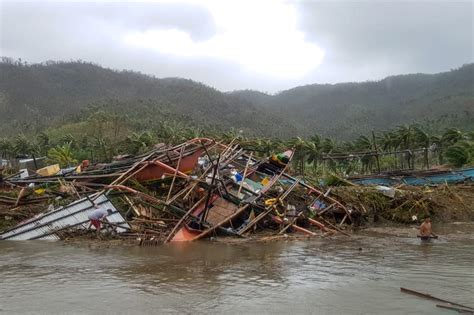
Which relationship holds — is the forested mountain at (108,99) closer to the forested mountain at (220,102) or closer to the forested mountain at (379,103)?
the forested mountain at (220,102)

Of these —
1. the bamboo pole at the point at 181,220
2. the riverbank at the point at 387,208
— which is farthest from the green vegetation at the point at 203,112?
the bamboo pole at the point at 181,220

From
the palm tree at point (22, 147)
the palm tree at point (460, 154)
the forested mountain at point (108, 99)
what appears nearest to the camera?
the palm tree at point (460, 154)

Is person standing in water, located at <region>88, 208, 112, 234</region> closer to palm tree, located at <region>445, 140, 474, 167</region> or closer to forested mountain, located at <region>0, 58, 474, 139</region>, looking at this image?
palm tree, located at <region>445, 140, 474, 167</region>

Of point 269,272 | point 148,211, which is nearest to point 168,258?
point 269,272

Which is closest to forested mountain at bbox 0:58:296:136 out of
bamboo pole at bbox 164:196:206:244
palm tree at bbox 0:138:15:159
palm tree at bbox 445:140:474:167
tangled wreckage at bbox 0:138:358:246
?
palm tree at bbox 0:138:15:159

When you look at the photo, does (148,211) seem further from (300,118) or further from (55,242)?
(300,118)

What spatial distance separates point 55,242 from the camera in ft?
47.6

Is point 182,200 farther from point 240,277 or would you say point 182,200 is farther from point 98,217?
point 240,277

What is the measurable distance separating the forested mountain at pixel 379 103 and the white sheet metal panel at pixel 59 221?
59.4 meters

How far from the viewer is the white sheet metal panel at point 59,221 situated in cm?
1499

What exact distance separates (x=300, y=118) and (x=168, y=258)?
95.9m

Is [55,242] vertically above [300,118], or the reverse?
[300,118]

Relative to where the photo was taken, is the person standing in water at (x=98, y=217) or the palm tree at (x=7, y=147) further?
the palm tree at (x=7, y=147)

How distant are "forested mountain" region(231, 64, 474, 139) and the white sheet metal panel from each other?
59.4 meters
